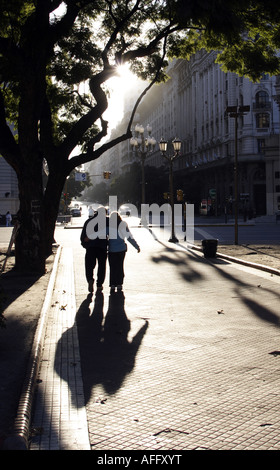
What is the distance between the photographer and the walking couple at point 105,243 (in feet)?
38.2

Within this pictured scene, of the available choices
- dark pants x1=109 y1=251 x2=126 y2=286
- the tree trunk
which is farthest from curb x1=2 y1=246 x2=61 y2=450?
the tree trunk

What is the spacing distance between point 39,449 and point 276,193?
5116 centimetres

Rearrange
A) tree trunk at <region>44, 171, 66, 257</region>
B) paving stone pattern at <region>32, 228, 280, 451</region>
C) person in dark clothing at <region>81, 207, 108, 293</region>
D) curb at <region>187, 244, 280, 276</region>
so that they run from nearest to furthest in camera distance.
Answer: paving stone pattern at <region>32, 228, 280, 451</region>
person in dark clothing at <region>81, 207, 108, 293</region>
curb at <region>187, 244, 280, 276</region>
tree trunk at <region>44, 171, 66, 257</region>

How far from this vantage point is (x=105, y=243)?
11.8 meters

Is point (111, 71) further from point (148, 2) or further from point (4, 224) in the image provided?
point (4, 224)

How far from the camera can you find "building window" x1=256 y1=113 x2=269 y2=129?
63156 millimetres

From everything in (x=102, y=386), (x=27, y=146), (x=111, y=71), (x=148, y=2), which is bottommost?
(x=102, y=386)

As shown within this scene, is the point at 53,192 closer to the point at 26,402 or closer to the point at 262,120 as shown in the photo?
the point at 26,402

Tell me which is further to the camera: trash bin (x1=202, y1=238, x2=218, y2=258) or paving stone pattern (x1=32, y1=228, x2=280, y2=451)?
trash bin (x1=202, y1=238, x2=218, y2=258)

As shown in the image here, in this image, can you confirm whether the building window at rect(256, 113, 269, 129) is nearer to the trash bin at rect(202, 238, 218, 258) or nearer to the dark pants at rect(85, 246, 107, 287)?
the trash bin at rect(202, 238, 218, 258)

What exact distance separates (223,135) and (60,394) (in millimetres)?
65539

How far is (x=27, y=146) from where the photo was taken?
14.1 meters

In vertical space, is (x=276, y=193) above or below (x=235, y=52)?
below
